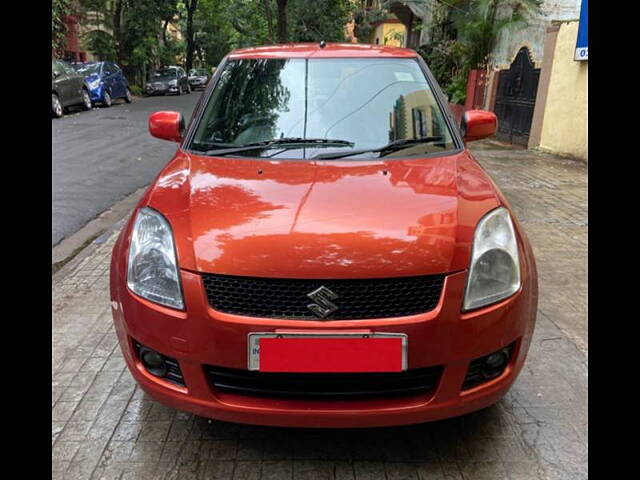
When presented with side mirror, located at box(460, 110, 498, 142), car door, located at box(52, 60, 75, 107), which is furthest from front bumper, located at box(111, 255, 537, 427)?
A: car door, located at box(52, 60, 75, 107)

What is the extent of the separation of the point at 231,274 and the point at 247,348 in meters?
0.26

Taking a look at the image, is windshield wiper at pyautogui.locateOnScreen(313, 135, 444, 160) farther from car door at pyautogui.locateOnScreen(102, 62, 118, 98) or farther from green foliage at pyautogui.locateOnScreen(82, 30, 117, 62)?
green foliage at pyautogui.locateOnScreen(82, 30, 117, 62)

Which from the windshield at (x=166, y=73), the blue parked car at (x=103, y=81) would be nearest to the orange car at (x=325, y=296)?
the blue parked car at (x=103, y=81)

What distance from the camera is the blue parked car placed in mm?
17938

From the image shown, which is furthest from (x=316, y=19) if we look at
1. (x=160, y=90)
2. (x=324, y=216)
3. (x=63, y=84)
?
(x=324, y=216)

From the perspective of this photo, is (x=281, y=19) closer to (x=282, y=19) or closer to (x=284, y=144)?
(x=282, y=19)

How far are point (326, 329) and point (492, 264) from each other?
0.69 meters

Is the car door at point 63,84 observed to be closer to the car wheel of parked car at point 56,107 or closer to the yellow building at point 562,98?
the car wheel of parked car at point 56,107

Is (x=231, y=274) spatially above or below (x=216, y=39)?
below
